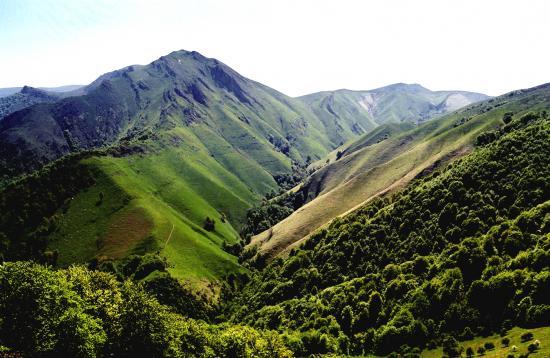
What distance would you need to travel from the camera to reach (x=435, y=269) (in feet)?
416

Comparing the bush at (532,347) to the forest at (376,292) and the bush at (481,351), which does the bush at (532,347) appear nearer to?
the bush at (481,351)

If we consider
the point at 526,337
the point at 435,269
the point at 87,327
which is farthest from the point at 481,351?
the point at 87,327

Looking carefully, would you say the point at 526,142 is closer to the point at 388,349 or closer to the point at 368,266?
the point at 368,266

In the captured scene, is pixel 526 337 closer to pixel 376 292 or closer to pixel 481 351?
pixel 481 351

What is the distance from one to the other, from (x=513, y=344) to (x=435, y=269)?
A: 49051mm

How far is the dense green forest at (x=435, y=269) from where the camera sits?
9844cm

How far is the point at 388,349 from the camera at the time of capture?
10606cm

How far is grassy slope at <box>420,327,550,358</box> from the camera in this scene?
68.8m

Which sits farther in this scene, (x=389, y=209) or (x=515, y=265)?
(x=389, y=209)

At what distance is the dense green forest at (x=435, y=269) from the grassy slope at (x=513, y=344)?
2.84 metres

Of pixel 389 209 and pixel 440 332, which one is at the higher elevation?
pixel 389 209

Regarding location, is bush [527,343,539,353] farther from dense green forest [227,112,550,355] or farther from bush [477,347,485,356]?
dense green forest [227,112,550,355]

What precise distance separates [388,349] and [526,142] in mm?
112675

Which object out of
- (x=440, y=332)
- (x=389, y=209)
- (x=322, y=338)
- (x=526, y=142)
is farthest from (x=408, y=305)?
(x=526, y=142)
